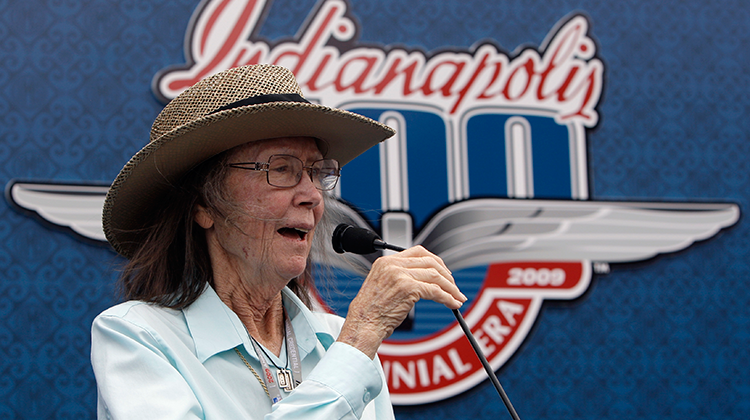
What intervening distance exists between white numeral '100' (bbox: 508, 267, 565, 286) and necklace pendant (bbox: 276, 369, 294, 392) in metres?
1.52

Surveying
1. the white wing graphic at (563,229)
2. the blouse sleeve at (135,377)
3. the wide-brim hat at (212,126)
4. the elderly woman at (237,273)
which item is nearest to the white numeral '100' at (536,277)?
the white wing graphic at (563,229)

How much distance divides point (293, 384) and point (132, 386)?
296 mm

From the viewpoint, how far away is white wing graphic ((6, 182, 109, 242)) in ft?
7.11

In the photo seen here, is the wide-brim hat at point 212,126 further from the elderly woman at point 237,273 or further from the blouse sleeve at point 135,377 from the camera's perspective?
the blouse sleeve at point 135,377

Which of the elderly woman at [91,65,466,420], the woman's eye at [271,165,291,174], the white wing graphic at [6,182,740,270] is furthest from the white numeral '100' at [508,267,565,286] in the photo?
the woman's eye at [271,165,291,174]

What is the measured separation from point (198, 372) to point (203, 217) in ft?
1.03

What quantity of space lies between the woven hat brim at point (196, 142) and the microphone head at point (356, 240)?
209 millimetres

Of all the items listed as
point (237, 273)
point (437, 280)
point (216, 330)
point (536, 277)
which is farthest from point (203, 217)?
point (536, 277)

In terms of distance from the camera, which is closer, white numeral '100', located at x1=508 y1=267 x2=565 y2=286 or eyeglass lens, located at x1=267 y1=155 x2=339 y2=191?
eyeglass lens, located at x1=267 y1=155 x2=339 y2=191

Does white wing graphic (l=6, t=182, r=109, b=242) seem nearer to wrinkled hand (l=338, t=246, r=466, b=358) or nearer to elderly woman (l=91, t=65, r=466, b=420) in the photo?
elderly woman (l=91, t=65, r=466, b=420)

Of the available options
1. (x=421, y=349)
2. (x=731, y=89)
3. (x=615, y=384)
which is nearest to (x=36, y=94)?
(x=421, y=349)

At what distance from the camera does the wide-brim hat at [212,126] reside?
1.05 m

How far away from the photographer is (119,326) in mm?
966

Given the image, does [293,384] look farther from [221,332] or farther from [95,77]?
[95,77]
